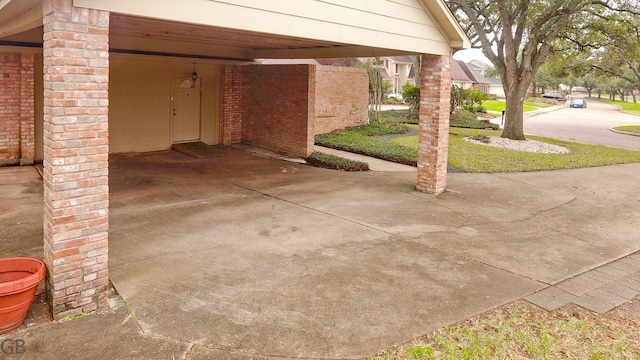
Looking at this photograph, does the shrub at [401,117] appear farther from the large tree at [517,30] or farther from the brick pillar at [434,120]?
the brick pillar at [434,120]

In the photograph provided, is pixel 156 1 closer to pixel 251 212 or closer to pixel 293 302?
pixel 293 302

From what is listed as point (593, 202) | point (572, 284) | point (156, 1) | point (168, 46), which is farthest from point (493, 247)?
point (168, 46)

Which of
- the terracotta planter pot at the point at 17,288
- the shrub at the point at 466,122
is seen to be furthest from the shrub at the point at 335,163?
the shrub at the point at 466,122

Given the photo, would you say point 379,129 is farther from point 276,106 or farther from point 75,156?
point 75,156

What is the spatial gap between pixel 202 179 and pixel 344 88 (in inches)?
387

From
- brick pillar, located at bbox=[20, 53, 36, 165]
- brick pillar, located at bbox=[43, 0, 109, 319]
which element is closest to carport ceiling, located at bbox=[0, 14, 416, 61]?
brick pillar, located at bbox=[20, 53, 36, 165]

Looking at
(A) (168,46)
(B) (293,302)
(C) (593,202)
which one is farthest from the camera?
(A) (168,46)

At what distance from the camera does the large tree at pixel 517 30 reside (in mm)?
15633

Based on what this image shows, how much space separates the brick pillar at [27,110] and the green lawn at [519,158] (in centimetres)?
1062

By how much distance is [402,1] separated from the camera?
26.7ft

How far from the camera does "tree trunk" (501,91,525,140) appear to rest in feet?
59.7

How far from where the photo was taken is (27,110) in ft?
35.5

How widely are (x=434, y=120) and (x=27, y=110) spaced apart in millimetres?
9154

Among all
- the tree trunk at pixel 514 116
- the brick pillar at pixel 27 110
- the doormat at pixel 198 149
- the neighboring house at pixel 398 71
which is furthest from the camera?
the neighboring house at pixel 398 71
